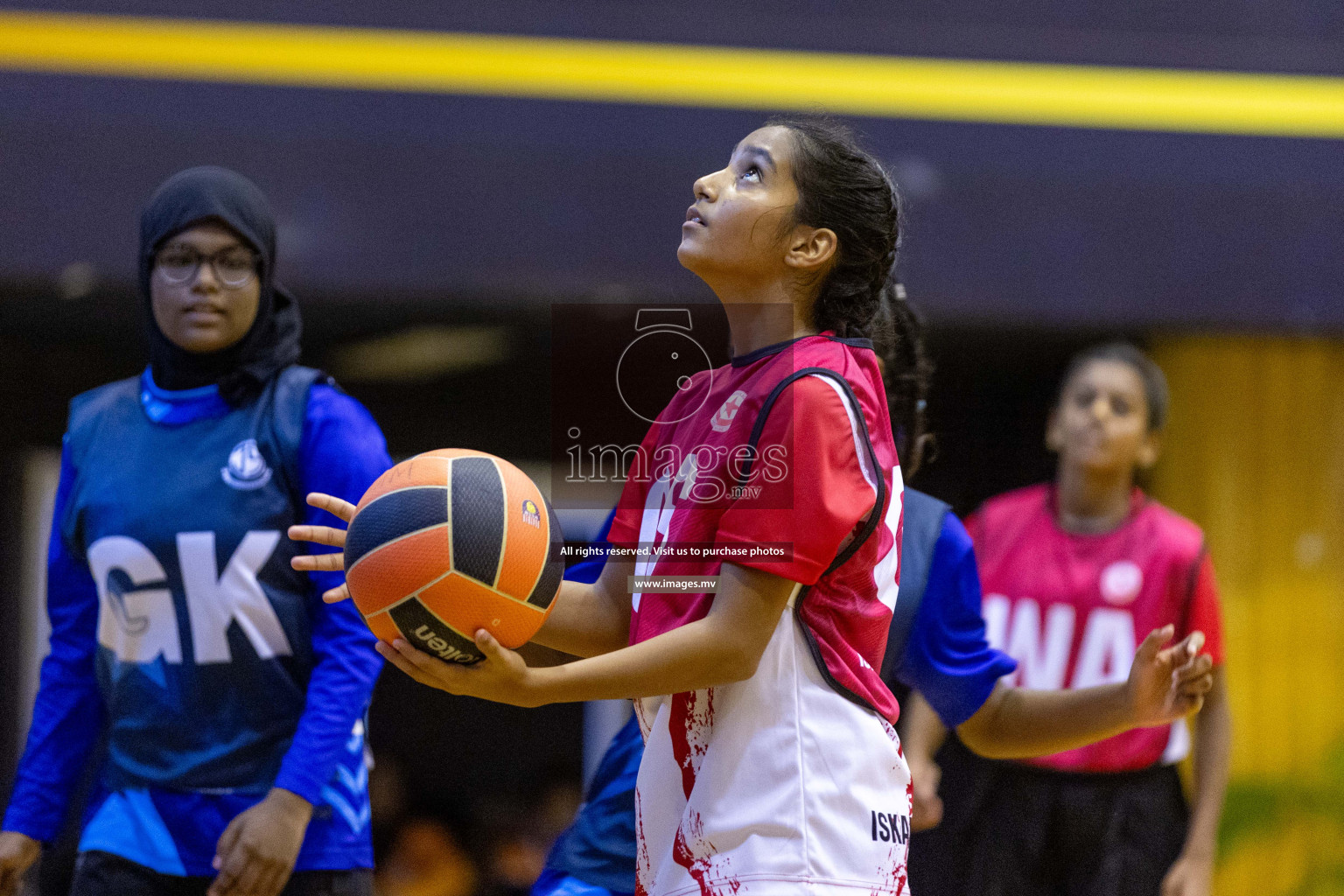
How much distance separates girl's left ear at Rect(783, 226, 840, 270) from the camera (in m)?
2.37

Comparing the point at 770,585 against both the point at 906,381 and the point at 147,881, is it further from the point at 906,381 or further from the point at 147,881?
the point at 147,881

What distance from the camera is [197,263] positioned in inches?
129

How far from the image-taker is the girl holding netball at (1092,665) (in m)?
4.50

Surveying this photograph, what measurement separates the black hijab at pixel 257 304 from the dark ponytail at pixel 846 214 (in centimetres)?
145

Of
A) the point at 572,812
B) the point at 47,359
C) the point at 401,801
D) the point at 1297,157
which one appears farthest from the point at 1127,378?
the point at 47,359

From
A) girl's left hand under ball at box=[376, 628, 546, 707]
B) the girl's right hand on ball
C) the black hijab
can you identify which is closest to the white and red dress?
girl's left hand under ball at box=[376, 628, 546, 707]

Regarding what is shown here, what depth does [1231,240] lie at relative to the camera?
23.7ft

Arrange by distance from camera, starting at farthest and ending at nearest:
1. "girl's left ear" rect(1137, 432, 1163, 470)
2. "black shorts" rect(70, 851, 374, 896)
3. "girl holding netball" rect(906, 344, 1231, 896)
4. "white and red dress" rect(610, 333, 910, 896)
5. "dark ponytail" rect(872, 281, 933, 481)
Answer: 1. "girl's left ear" rect(1137, 432, 1163, 470)
2. "girl holding netball" rect(906, 344, 1231, 896)
3. "dark ponytail" rect(872, 281, 933, 481)
4. "black shorts" rect(70, 851, 374, 896)
5. "white and red dress" rect(610, 333, 910, 896)

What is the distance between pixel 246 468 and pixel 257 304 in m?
0.45

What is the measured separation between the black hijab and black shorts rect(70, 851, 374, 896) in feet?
3.40

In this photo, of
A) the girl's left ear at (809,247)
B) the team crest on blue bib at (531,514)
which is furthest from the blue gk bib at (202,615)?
the girl's left ear at (809,247)

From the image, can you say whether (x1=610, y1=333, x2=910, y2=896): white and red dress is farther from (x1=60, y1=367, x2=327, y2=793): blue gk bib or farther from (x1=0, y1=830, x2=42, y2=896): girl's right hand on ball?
(x1=0, y1=830, x2=42, y2=896): girl's right hand on ball

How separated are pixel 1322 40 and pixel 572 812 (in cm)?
587

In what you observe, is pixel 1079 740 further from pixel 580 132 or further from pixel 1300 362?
pixel 1300 362
